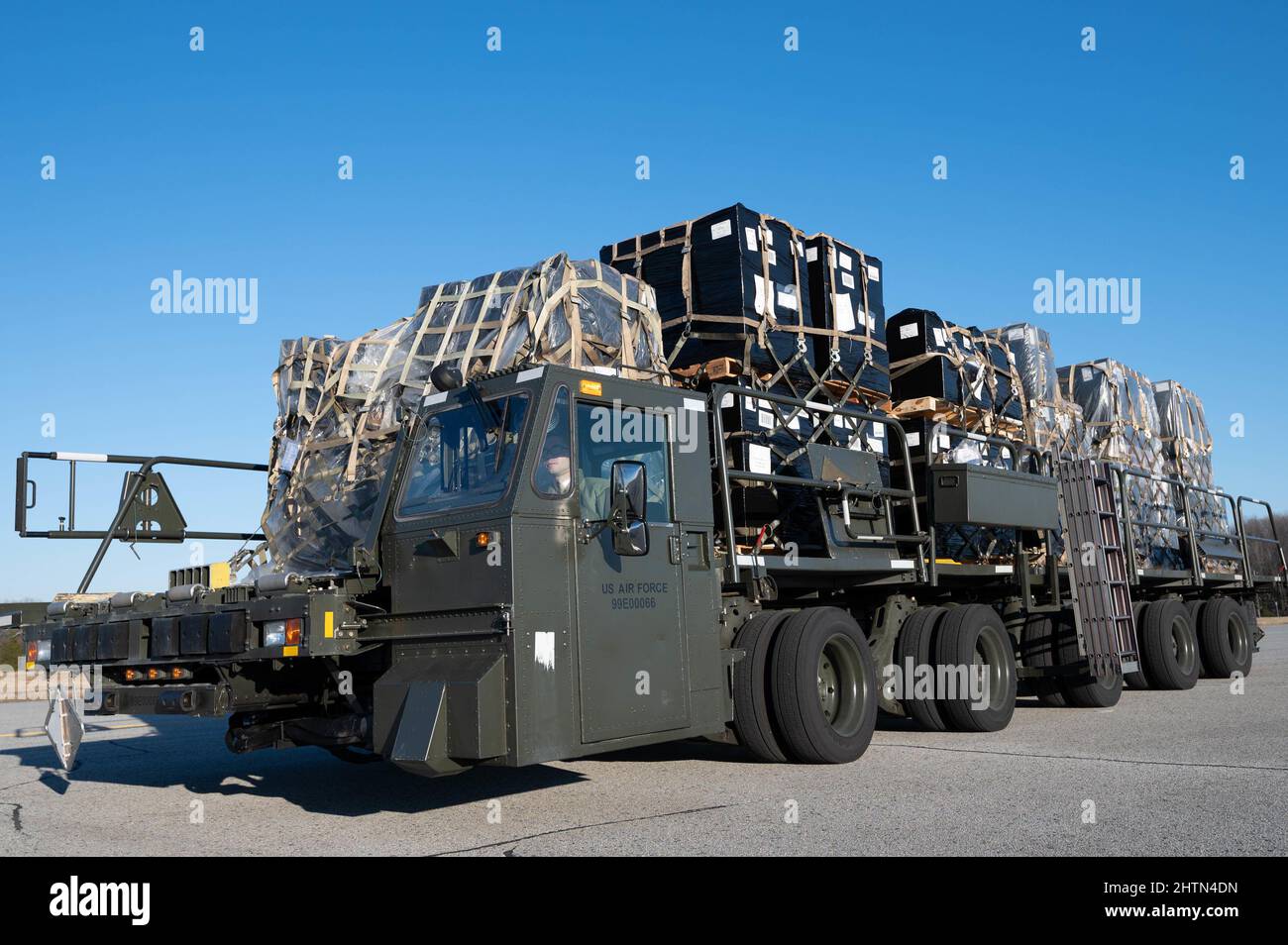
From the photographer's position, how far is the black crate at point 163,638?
19.8ft

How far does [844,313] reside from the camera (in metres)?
9.30

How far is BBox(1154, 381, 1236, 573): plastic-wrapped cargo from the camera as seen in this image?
15797mm

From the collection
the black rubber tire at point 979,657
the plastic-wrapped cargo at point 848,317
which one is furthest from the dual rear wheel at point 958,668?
the plastic-wrapped cargo at point 848,317

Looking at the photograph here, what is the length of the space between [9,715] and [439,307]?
1089 cm

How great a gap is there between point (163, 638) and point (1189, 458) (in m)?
15.2

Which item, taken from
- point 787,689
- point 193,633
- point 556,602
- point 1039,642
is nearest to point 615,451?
point 556,602

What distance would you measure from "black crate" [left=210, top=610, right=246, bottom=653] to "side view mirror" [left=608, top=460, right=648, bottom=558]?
2009mm

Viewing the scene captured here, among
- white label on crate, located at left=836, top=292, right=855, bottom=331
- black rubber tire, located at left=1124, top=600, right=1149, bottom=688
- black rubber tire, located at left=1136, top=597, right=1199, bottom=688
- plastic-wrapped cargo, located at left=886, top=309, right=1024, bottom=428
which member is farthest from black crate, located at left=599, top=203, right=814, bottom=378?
black rubber tire, located at left=1136, top=597, right=1199, bottom=688

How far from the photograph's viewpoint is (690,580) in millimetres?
6758


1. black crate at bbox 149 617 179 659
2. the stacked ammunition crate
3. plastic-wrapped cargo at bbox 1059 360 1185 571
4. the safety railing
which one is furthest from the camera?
→ plastic-wrapped cargo at bbox 1059 360 1185 571

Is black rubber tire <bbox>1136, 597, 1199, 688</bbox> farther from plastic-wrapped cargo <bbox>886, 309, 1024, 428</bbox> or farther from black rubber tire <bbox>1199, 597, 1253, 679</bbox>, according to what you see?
plastic-wrapped cargo <bbox>886, 309, 1024, 428</bbox>

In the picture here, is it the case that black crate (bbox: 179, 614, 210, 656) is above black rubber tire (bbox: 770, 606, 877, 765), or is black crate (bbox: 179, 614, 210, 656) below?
above
